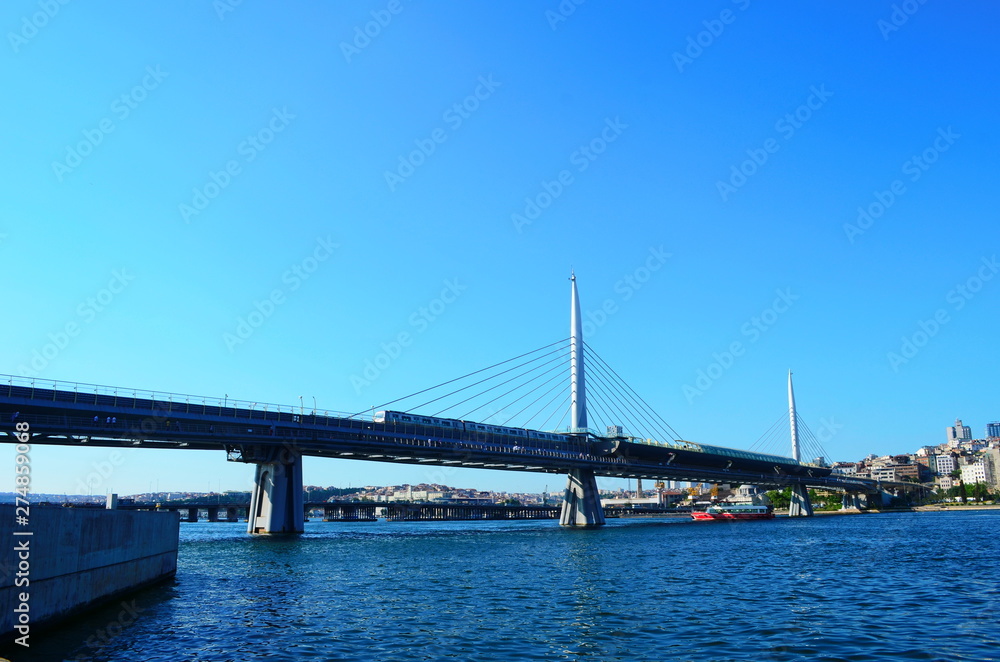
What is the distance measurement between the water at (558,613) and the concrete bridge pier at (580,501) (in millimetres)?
66191

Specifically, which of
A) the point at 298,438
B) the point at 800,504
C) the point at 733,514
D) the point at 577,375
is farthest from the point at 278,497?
the point at 800,504

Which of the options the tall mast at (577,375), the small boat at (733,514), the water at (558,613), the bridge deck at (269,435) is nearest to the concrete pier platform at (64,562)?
the water at (558,613)

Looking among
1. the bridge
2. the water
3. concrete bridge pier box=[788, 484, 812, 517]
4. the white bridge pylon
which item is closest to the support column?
the bridge

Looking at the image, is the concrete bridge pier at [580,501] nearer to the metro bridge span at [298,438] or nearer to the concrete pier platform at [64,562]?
the metro bridge span at [298,438]

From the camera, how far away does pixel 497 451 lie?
325 feet

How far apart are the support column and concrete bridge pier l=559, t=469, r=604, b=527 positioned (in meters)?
45.8

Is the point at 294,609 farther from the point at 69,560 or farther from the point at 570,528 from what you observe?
the point at 570,528

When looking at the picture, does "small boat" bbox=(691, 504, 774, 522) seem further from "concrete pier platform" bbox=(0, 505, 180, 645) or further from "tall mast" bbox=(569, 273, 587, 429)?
"concrete pier platform" bbox=(0, 505, 180, 645)

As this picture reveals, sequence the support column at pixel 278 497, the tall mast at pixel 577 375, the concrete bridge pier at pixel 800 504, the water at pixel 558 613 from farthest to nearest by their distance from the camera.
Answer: the concrete bridge pier at pixel 800 504, the tall mast at pixel 577 375, the support column at pixel 278 497, the water at pixel 558 613

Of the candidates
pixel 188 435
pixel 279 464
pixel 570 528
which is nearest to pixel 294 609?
pixel 188 435

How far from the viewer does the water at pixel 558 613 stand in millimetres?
18719

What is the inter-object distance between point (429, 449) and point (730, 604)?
66.5 meters

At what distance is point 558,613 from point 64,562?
15.8m

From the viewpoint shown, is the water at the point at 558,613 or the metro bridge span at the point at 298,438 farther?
the metro bridge span at the point at 298,438
